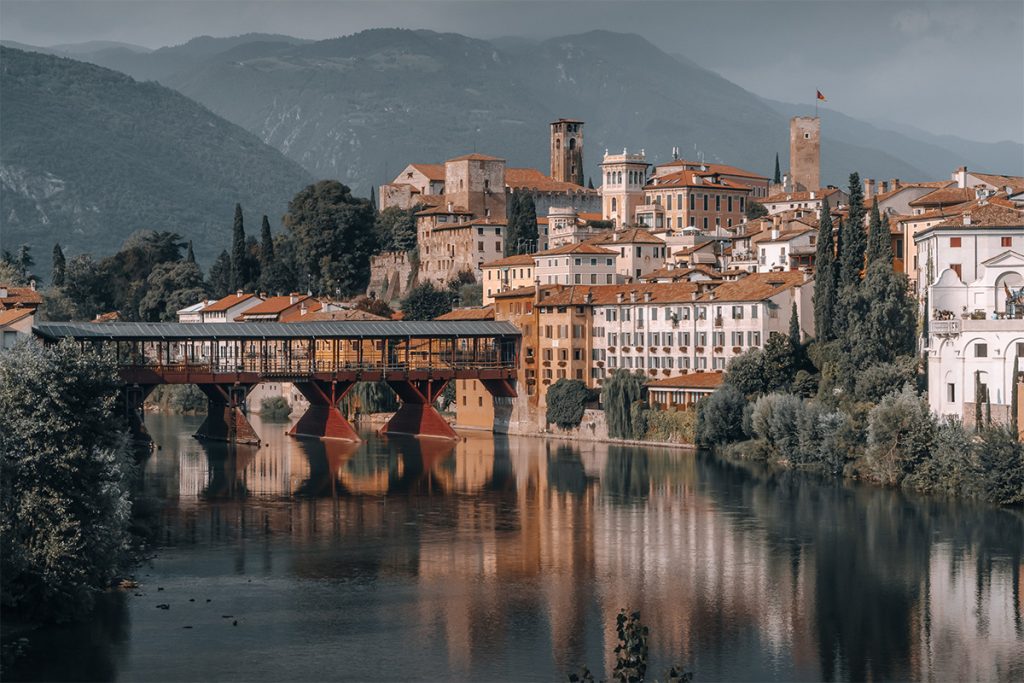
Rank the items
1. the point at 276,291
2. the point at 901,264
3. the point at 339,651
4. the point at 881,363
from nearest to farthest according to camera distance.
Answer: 1. the point at 339,651
2. the point at 881,363
3. the point at 901,264
4. the point at 276,291

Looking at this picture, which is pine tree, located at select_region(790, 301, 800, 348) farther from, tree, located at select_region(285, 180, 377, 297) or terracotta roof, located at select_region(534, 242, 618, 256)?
tree, located at select_region(285, 180, 377, 297)

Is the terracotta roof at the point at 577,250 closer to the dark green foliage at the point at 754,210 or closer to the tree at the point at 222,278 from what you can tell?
the dark green foliage at the point at 754,210

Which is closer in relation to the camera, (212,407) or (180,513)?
(180,513)

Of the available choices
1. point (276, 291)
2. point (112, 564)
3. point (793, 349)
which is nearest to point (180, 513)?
point (112, 564)

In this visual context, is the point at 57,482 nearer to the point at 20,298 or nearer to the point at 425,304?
the point at 20,298

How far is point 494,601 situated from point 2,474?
1267 cm

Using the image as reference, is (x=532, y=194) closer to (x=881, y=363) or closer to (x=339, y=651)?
(x=881, y=363)

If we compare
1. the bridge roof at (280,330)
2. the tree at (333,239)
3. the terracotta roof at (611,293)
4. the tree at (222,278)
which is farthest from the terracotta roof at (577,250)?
the tree at (222,278)

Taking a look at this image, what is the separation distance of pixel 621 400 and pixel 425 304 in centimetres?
3369

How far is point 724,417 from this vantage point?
77625mm

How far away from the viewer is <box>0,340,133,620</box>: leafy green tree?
39.4 metres

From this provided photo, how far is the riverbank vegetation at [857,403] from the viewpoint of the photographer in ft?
199

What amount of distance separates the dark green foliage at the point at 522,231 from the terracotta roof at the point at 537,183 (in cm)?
1704

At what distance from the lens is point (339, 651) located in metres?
39.4
